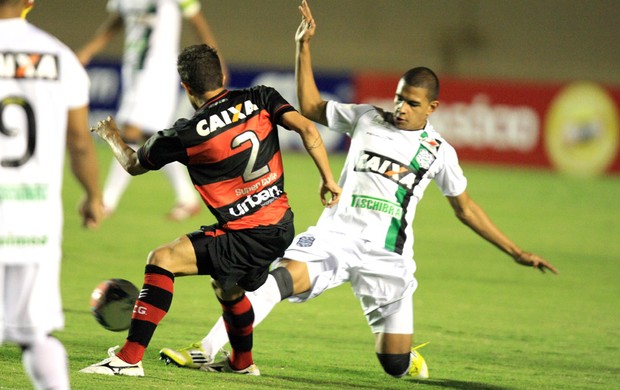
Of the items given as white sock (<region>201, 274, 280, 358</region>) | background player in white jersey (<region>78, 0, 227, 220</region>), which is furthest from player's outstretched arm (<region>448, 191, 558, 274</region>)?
background player in white jersey (<region>78, 0, 227, 220</region>)

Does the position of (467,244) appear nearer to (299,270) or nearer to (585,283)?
(585,283)

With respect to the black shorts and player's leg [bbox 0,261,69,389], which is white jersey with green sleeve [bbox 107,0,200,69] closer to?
the black shorts

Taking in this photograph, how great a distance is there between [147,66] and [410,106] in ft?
18.6

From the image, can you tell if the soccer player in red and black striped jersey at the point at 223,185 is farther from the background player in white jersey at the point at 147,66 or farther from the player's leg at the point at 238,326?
the background player in white jersey at the point at 147,66

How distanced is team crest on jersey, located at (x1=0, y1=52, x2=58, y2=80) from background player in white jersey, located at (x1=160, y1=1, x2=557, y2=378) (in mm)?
2165

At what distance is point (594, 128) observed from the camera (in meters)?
18.6

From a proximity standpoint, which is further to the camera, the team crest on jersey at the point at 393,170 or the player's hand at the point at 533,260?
the team crest on jersey at the point at 393,170

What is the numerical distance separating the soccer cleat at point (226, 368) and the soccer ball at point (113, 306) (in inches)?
18.6

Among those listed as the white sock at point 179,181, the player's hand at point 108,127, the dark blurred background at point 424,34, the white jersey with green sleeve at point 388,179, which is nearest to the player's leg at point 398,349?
the white jersey with green sleeve at point 388,179

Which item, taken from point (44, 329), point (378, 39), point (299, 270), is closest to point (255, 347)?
point (299, 270)

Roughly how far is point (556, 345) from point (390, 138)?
6.39 ft

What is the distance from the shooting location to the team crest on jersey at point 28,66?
12.6 ft

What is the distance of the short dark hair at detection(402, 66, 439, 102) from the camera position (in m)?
6.00

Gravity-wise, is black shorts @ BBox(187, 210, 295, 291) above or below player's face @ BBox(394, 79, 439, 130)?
below
